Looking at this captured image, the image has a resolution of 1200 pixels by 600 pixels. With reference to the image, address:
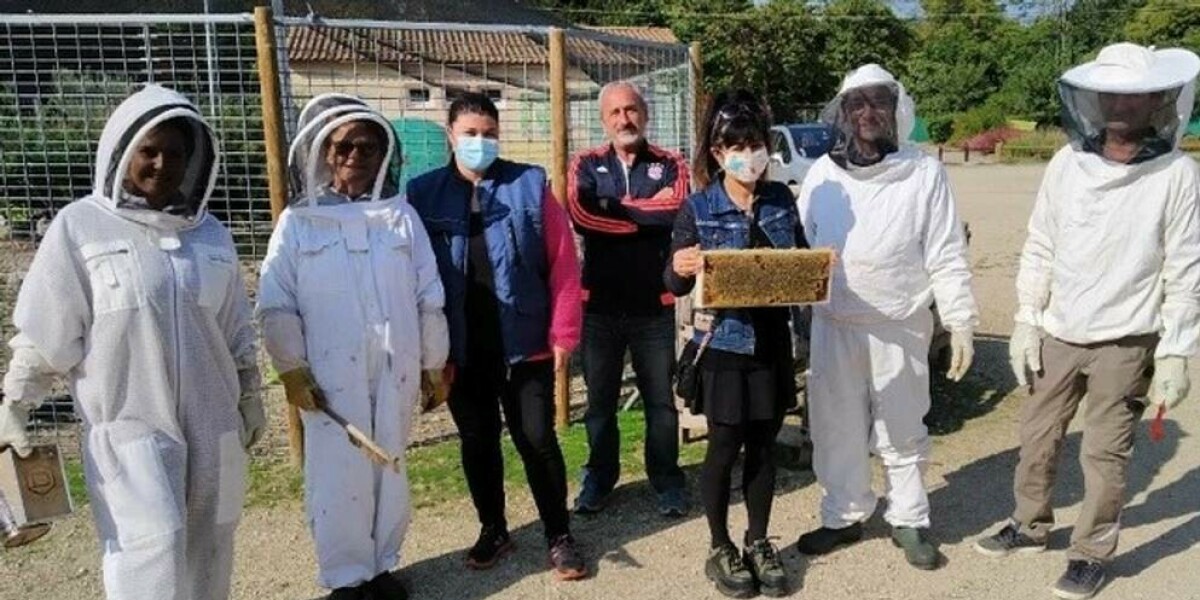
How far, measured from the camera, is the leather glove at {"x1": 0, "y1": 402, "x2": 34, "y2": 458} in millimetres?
3098

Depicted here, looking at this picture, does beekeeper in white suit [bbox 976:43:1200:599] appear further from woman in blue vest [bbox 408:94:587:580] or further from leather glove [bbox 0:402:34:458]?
leather glove [bbox 0:402:34:458]

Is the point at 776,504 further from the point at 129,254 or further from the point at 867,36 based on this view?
the point at 867,36

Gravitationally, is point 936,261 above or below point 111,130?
below

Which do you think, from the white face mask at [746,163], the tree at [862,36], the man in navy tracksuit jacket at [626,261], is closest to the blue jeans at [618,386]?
the man in navy tracksuit jacket at [626,261]

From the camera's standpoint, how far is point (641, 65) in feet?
25.1

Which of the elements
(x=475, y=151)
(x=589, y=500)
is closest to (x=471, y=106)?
(x=475, y=151)

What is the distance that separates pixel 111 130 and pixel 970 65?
51203mm

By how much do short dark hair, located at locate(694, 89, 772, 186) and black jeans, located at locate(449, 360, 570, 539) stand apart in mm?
1156

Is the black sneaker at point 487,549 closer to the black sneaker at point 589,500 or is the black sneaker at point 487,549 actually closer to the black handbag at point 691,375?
the black sneaker at point 589,500

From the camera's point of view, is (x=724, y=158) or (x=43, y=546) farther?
(x=43, y=546)

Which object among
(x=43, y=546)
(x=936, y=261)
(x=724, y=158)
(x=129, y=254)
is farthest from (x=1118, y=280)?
(x=43, y=546)

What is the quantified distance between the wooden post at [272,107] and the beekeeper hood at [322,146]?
1.55 metres

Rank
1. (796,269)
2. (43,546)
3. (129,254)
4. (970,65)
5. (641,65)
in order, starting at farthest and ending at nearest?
(970,65) → (641,65) → (43,546) → (796,269) → (129,254)

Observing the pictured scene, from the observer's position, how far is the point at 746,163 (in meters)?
4.04
